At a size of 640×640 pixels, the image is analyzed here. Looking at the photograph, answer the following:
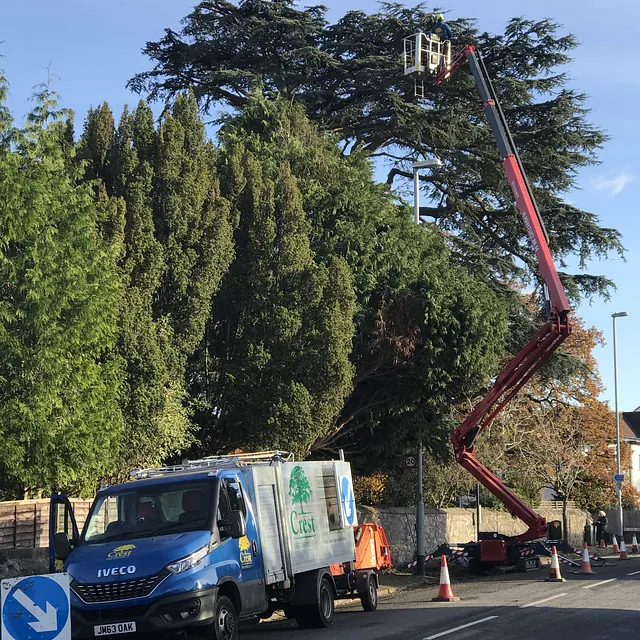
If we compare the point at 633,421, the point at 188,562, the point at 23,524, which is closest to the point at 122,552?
the point at 188,562

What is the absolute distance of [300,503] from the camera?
49.7ft

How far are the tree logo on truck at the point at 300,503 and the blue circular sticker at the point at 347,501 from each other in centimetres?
169

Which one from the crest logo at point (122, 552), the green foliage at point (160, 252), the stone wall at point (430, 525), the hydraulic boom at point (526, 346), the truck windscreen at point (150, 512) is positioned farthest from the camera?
the stone wall at point (430, 525)

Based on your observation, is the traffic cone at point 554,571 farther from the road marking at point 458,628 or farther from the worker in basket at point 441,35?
the worker in basket at point 441,35

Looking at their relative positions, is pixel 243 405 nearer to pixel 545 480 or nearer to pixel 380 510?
pixel 380 510

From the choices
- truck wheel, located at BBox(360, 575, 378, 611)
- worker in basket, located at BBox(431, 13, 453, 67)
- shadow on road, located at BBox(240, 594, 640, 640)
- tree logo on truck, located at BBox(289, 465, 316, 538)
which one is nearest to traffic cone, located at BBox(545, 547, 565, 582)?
shadow on road, located at BBox(240, 594, 640, 640)

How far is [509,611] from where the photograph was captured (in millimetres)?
16266

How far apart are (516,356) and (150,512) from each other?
1455cm

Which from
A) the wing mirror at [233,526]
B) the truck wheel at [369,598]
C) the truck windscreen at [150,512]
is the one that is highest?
the truck windscreen at [150,512]

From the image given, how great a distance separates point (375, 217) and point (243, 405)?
6603mm

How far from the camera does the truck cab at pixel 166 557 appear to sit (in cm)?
1155

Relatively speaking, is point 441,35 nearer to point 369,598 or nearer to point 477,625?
point 369,598

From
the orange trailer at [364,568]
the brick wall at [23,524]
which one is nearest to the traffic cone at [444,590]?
the orange trailer at [364,568]

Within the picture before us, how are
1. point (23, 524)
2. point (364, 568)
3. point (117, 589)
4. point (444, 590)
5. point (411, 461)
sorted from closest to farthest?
1. point (117, 589)
2. point (364, 568)
3. point (23, 524)
4. point (444, 590)
5. point (411, 461)
